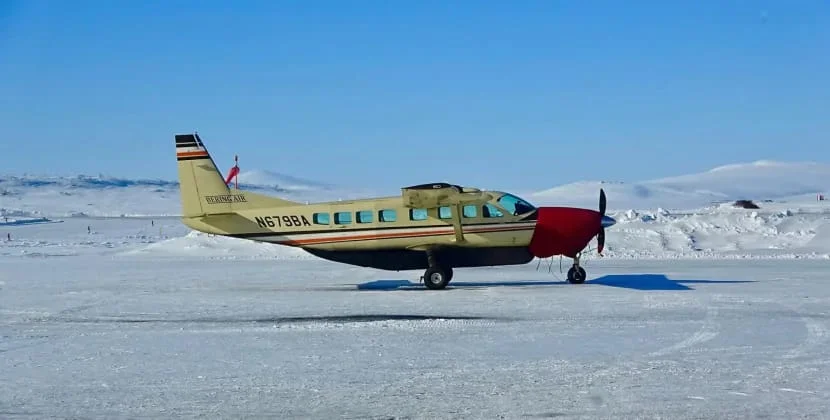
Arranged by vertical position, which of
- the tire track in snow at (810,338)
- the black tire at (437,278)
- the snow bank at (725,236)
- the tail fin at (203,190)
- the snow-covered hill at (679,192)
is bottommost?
the tire track in snow at (810,338)

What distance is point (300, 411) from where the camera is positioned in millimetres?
8312

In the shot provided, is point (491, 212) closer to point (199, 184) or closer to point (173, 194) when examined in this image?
point (199, 184)

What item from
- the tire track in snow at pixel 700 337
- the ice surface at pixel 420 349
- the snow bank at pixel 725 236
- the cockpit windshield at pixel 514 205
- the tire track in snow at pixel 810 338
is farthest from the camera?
the snow bank at pixel 725 236

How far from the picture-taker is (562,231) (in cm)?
2106

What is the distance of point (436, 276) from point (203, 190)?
6411mm

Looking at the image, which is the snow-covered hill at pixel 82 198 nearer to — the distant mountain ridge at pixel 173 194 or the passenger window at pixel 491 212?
the distant mountain ridge at pixel 173 194

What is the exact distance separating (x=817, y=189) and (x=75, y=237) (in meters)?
156

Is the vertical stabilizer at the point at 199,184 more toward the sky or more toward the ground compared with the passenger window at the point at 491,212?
more toward the sky

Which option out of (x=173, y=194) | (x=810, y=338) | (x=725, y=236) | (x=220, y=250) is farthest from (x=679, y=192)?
(x=810, y=338)

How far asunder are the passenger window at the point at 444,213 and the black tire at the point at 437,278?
131 centimetres

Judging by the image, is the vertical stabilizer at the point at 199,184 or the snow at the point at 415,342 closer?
the snow at the point at 415,342

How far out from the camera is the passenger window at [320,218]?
70.2ft

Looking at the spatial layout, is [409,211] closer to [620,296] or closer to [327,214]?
[327,214]

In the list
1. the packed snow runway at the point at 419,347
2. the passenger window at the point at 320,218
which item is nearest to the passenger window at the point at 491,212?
the packed snow runway at the point at 419,347
